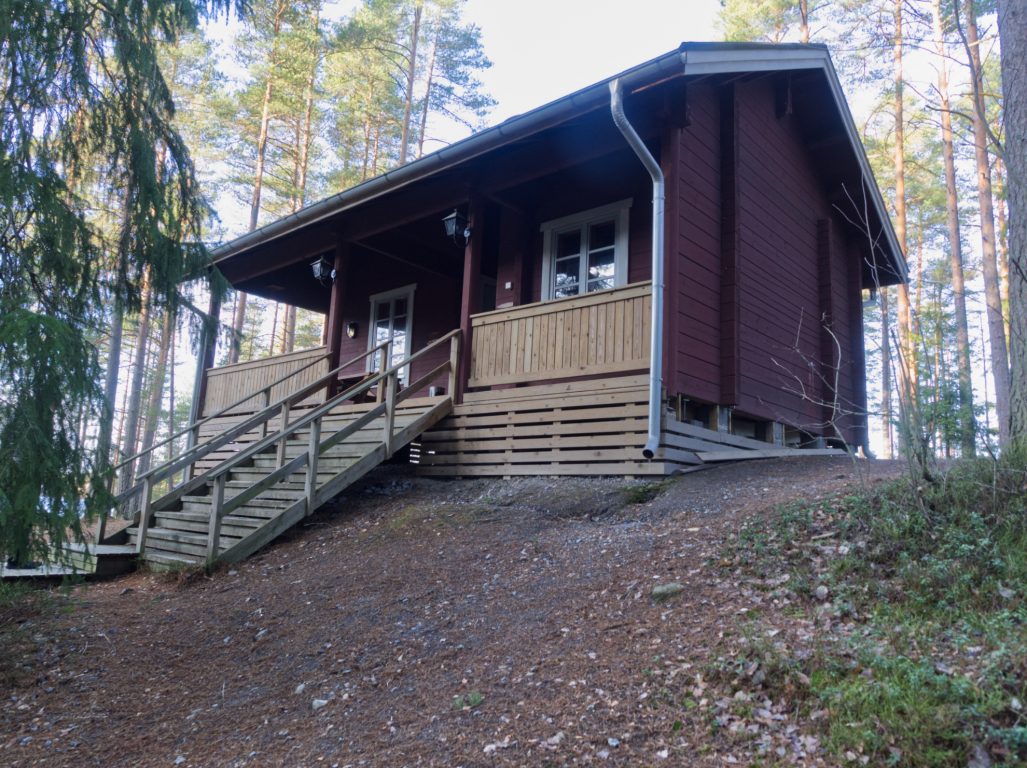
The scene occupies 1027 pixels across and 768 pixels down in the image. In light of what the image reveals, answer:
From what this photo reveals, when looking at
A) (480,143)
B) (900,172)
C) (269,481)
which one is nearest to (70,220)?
(269,481)

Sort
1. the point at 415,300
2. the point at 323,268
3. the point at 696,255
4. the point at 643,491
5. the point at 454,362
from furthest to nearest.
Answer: the point at 415,300 → the point at 323,268 → the point at 454,362 → the point at 696,255 → the point at 643,491

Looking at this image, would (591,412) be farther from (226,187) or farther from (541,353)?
(226,187)

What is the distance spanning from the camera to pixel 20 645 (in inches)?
203

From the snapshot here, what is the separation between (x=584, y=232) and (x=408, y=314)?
472 centimetres

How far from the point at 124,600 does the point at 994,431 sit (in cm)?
694

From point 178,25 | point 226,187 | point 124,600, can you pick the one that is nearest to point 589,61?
point 226,187

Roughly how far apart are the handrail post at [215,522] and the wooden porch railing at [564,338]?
10.7 feet

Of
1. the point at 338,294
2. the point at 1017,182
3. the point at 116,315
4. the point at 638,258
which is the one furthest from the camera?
the point at 338,294

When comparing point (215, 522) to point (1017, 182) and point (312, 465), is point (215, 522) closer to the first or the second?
point (312, 465)

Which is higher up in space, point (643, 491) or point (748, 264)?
point (748, 264)

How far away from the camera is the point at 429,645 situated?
4.36 m

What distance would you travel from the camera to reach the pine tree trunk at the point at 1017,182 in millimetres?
4895

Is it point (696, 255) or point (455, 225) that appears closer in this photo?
point (696, 255)

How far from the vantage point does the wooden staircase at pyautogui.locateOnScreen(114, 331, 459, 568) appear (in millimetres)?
7176
